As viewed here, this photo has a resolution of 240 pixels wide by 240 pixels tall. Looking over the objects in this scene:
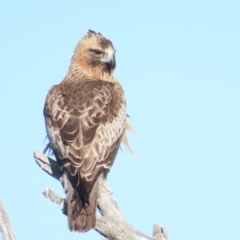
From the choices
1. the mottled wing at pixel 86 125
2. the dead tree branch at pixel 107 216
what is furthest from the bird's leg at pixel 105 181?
the mottled wing at pixel 86 125

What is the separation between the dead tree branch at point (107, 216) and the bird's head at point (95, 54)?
271cm

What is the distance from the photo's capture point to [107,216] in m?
8.82

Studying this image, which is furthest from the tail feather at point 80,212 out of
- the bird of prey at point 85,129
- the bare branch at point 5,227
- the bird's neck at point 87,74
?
the bird's neck at point 87,74

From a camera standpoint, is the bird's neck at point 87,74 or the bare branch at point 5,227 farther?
the bird's neck at point 87,74

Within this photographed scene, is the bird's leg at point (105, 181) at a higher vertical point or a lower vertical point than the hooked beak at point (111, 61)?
lower

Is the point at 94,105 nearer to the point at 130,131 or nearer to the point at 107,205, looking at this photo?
the point at 130,131

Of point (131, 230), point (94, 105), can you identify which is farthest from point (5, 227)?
point (94, 105)

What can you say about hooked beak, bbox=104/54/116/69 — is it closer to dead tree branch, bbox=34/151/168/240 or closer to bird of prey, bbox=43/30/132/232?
bird of prey, bbox=43/30/132/232

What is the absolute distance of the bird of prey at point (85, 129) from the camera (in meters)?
9.38

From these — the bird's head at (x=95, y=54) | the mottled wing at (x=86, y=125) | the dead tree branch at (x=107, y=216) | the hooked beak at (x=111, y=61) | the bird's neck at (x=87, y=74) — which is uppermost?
the bird's head at (x=95, y=54)

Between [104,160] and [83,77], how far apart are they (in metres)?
2.33

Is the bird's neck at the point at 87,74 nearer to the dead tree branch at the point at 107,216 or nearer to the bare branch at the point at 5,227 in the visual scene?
the dead tree branch at the point at 107,216

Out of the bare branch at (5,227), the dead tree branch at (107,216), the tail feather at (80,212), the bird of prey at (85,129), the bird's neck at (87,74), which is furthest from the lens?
the bird's neck at (87,74)

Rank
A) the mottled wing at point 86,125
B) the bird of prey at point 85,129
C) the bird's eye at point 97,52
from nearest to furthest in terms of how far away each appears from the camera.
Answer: the bird of prey at point 85,129, the mottled wing at point 86,125, the bird's eye at point 97,52
